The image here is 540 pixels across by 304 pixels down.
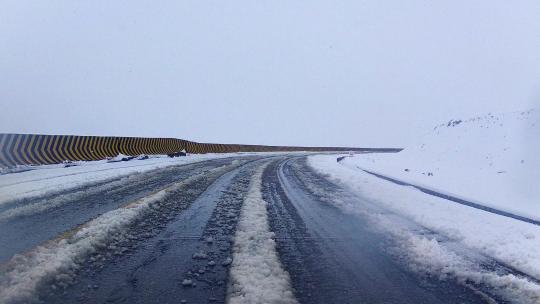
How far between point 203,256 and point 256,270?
2.91 feet

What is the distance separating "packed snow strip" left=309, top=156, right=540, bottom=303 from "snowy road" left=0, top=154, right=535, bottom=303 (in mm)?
160

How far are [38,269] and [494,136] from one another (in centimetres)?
2304

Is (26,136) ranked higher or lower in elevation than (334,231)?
higher

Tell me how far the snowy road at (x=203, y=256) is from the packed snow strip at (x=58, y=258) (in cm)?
1

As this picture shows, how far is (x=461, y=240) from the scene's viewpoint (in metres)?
6.51

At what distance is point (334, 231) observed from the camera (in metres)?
6.79

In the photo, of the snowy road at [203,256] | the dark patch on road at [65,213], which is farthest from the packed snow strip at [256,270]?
the dark patch on road at [65,213]

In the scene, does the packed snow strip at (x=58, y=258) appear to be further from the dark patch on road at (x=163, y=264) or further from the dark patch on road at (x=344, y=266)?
the dark patch on road at (x=344, y=266)

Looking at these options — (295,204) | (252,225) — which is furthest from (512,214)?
(252,225)

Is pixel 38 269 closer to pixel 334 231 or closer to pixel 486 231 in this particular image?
pixel 334 231

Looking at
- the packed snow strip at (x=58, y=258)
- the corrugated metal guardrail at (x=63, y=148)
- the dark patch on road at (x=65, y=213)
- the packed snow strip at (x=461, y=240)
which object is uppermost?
the corrugated metal guardrail at (x=63, y=148)

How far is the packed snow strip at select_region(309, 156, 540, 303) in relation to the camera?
4.66 metres

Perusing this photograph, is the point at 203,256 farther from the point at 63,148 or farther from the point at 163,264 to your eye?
the point at 63,148

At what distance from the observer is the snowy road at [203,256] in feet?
12.8
